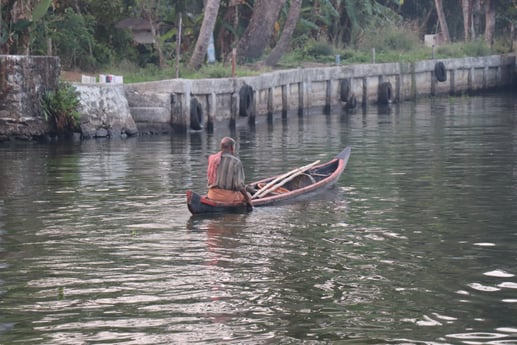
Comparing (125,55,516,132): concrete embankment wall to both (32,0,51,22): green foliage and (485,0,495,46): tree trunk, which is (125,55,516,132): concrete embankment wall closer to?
(485,0,495,46): tree trunk

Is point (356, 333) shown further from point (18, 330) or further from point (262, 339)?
point (18, 330)

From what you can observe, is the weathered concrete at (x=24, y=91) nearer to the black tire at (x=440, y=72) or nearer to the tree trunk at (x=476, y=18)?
the black tire at (x=440, y=72)

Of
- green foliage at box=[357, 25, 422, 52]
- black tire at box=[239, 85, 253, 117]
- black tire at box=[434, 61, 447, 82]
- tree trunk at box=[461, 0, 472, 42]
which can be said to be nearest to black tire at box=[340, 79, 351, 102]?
green foliage at box=[357, 25, 422, 52]

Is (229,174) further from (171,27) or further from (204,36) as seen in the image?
(171,27)

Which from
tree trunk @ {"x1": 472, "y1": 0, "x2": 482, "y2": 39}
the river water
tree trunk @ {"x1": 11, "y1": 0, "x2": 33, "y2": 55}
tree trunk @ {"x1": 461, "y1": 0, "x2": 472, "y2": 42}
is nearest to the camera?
the river water

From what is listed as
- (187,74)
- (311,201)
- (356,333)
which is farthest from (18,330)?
(187,74)

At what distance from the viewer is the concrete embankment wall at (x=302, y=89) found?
3225cm

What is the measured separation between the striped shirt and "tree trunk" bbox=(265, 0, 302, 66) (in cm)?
2367

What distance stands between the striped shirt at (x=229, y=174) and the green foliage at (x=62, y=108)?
508 inches

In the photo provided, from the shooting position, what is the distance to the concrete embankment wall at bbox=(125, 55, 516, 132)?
32250 millimetres

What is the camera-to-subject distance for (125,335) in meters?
10.6

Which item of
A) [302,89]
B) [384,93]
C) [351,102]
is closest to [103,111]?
[302,89]

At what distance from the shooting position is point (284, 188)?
66.0ft

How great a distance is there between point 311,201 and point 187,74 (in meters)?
16.4
